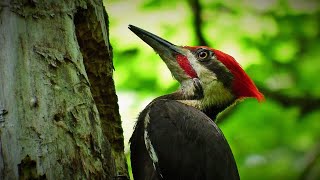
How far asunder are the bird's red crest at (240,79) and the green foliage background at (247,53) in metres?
1.53

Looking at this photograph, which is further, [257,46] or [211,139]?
[257,46]

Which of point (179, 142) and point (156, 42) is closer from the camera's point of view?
point (179, 142)

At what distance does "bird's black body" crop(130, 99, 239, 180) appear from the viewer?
3682 mm

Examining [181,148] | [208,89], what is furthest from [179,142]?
[208,89]

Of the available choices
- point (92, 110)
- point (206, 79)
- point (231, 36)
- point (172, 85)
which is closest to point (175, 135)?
point (92, 110)

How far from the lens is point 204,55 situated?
187 inches

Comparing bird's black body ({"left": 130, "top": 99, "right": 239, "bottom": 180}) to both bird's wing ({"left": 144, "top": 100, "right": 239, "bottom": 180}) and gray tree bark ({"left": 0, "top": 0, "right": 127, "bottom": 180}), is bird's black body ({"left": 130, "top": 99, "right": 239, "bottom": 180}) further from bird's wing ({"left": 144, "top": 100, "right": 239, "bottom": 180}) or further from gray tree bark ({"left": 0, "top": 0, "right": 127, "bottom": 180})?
gray tree bark ({"left": 0, "top": 0, "right": 127, "bottom": 180})

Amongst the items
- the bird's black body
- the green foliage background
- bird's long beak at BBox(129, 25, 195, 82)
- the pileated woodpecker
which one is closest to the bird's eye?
bird's long beak at BBox(129, 25, 195, 82)

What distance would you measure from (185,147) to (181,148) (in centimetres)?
3

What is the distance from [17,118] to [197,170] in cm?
128

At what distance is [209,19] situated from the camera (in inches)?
251

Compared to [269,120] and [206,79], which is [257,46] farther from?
[206,79]

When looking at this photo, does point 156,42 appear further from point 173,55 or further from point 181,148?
point 181,148

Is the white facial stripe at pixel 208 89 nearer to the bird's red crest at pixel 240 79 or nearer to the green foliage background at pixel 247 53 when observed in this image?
the bird's red crest at pixel 240 79
